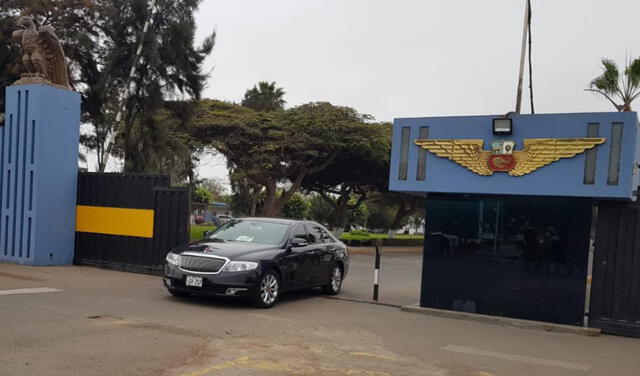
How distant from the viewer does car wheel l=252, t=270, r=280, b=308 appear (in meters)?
9.65

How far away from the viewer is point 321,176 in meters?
35.9

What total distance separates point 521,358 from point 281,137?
22974 millimetres

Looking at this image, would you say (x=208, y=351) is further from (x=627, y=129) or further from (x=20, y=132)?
(x=20, y=132)

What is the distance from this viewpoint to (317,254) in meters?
11.6

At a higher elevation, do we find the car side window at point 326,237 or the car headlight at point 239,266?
the car side window at point 326,237

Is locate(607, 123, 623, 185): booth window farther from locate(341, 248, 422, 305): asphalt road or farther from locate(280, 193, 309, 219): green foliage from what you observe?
locate(280, 193, 309, 219): green foliage

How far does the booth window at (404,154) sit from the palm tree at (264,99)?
26.7 meters

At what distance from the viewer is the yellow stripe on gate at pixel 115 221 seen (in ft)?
44.4

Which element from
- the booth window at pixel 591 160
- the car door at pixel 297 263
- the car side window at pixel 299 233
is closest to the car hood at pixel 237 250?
the car door at pixel 297 263

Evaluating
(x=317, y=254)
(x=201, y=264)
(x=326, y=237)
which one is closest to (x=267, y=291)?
(x=201, y=264)

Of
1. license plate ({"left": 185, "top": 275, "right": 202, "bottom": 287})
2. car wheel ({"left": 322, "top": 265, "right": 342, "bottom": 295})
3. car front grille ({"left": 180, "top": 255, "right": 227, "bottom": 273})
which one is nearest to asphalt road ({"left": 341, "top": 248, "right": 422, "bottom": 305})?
car wheel ({"left": 322, "top": 265, "right": 342, "bottom": 295})

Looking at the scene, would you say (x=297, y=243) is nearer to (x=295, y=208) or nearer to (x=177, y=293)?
(x=177, y=293)

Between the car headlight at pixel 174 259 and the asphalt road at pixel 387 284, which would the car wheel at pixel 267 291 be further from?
the asphalt road at pixel 387 284

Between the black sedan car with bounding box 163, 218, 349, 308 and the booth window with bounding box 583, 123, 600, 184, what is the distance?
4959mm
